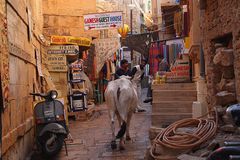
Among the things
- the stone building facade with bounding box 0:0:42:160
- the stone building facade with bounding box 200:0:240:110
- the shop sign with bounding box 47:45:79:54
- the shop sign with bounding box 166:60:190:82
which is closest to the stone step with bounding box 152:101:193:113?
the stone building facade with bounding box 200:0:240:110

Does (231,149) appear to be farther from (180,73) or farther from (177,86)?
(180,73)

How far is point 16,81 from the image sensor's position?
21.5 ft

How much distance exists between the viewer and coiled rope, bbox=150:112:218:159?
5742mm

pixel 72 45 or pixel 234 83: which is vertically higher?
pixel 72 45

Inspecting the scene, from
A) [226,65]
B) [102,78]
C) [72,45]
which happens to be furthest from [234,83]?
[102,78]

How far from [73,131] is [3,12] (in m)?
5.84

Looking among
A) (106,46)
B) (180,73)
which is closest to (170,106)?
(180,73)

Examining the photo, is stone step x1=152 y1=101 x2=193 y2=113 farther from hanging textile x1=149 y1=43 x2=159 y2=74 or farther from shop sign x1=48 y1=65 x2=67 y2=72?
hanging textile x1=149 y1=43 x2=159 y2=74

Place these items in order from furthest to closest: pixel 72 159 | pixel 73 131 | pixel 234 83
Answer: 1. pixel 73 131
2. pixel 72 159
3. pixel 234 83

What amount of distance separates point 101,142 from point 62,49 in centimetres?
483

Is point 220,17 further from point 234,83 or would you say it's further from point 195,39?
point 195,39

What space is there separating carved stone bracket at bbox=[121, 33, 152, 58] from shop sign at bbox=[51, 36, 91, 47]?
13990 millimetres

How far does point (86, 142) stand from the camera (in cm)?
885

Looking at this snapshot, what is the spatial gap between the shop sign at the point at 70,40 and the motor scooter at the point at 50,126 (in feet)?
16.9
